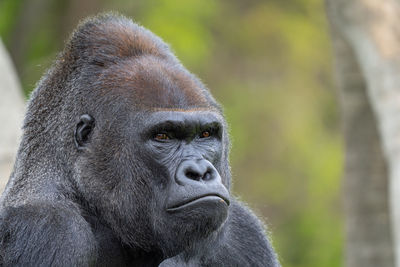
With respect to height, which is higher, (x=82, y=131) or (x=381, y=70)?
(x=381, y=70)

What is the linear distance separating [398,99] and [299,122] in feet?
33.9

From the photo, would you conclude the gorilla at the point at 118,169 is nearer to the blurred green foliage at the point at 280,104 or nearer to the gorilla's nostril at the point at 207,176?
the gorilla's nostril at the point at 207,176

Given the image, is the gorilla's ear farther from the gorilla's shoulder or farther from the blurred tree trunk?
the blurred tree trunk

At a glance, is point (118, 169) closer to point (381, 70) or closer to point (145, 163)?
point (145, 163)

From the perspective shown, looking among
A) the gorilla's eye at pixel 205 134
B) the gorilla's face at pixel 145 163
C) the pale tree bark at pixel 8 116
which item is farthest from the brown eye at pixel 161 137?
the pale tree bark at pixel 8 116

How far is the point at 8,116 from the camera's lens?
8773 millimetres

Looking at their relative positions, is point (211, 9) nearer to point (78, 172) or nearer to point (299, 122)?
point (299, 122)

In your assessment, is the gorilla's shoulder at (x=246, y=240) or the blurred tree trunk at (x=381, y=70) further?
the blurred tree trunk at (x=381, y=70)

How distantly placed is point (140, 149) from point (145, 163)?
0.28 feet

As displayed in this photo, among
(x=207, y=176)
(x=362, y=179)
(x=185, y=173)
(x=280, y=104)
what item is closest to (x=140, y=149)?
(x=185, y=173)

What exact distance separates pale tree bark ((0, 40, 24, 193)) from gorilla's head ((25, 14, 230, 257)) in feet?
9.05

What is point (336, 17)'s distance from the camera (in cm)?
805

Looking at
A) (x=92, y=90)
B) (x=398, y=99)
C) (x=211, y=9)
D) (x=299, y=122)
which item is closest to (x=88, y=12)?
(x=211, y=9)

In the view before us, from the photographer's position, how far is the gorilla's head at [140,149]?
4992mm
